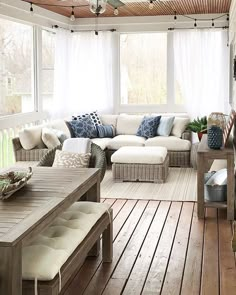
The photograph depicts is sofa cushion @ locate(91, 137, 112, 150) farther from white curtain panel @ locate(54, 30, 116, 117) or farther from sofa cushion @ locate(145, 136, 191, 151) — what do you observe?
white curtain panel @ locate(54, 30, 116, 117)

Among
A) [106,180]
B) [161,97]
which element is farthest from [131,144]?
[161,97]

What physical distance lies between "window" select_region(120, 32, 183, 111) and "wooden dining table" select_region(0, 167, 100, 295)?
582cm

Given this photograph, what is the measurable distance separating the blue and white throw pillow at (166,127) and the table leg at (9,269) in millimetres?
6486

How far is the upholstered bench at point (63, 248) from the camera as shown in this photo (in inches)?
103

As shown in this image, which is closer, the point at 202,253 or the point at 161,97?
the point at 202,253

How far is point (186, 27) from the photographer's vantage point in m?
9.41

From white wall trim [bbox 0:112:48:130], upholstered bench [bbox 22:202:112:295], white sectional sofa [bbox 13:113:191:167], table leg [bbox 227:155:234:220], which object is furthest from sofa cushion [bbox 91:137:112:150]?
upholstered bench [bbox 22:202:112:295]

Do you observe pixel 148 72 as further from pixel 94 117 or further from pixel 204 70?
pixel 94 117

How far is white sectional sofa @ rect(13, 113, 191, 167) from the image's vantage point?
7.37 metres

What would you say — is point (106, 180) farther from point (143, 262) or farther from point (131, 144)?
point (143, 262)

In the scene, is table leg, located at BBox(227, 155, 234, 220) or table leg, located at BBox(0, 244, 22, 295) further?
table leg, located at BBox(227, 155, 234, 220)

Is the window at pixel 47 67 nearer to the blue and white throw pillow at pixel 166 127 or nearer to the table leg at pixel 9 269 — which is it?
the blue and white throw pillow at pixel 166 127

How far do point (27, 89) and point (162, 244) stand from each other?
15.9 feet

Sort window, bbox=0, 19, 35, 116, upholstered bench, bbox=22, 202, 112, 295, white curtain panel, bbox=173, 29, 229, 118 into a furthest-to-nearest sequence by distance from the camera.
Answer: white curtain panel, bbox=173, 29, 229, 118
window, bbox=0, 19, 35, 116
upholstered bench, bbox=22, 202, 112, 295
